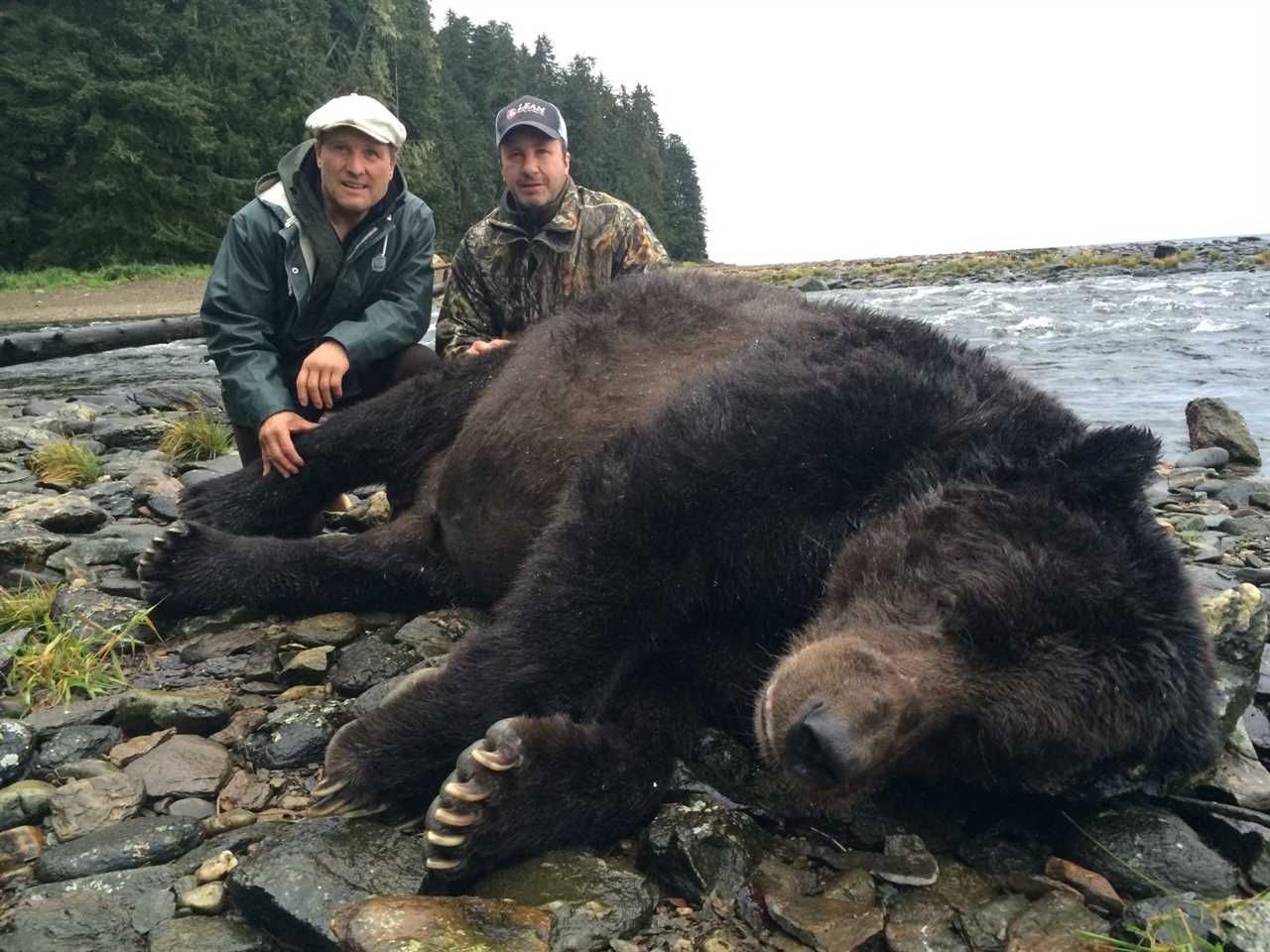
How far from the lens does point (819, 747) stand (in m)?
1.79

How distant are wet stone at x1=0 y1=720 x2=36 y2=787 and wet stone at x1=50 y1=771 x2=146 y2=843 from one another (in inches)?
4.9

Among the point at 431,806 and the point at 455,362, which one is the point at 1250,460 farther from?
the point at 431,806

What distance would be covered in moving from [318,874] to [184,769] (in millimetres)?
662

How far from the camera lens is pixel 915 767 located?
7.04 ft

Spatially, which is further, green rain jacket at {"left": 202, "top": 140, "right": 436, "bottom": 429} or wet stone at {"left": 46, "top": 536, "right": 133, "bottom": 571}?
green rain jacket at {"left": 202, "top": 140, "right": 436, "bottom": 429}

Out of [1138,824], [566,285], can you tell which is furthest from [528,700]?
[566,285]

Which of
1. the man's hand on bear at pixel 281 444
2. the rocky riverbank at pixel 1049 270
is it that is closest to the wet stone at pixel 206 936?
the man's hand on bear at pixel 281 444

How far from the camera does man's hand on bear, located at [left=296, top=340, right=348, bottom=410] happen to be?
3.89 metres

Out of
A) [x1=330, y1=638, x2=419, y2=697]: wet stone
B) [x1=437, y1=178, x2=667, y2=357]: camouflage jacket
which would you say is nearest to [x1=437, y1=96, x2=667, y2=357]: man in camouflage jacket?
[x1=437, y1=178, x2=667, y2=357]: camouflage jacket

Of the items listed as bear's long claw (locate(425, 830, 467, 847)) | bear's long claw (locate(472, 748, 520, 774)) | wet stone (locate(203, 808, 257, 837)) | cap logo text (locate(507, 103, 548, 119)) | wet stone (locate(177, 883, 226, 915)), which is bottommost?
wet stone (locate(203, 808, 257, 837))

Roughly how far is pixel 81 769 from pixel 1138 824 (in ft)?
7.68

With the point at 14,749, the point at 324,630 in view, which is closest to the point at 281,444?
the point at 324,630

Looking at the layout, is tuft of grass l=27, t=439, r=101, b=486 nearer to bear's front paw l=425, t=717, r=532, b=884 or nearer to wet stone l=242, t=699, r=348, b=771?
wet stone l=242, t=699, r=348, b=771

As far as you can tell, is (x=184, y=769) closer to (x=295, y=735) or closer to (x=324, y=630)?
(x=295, y=735)
